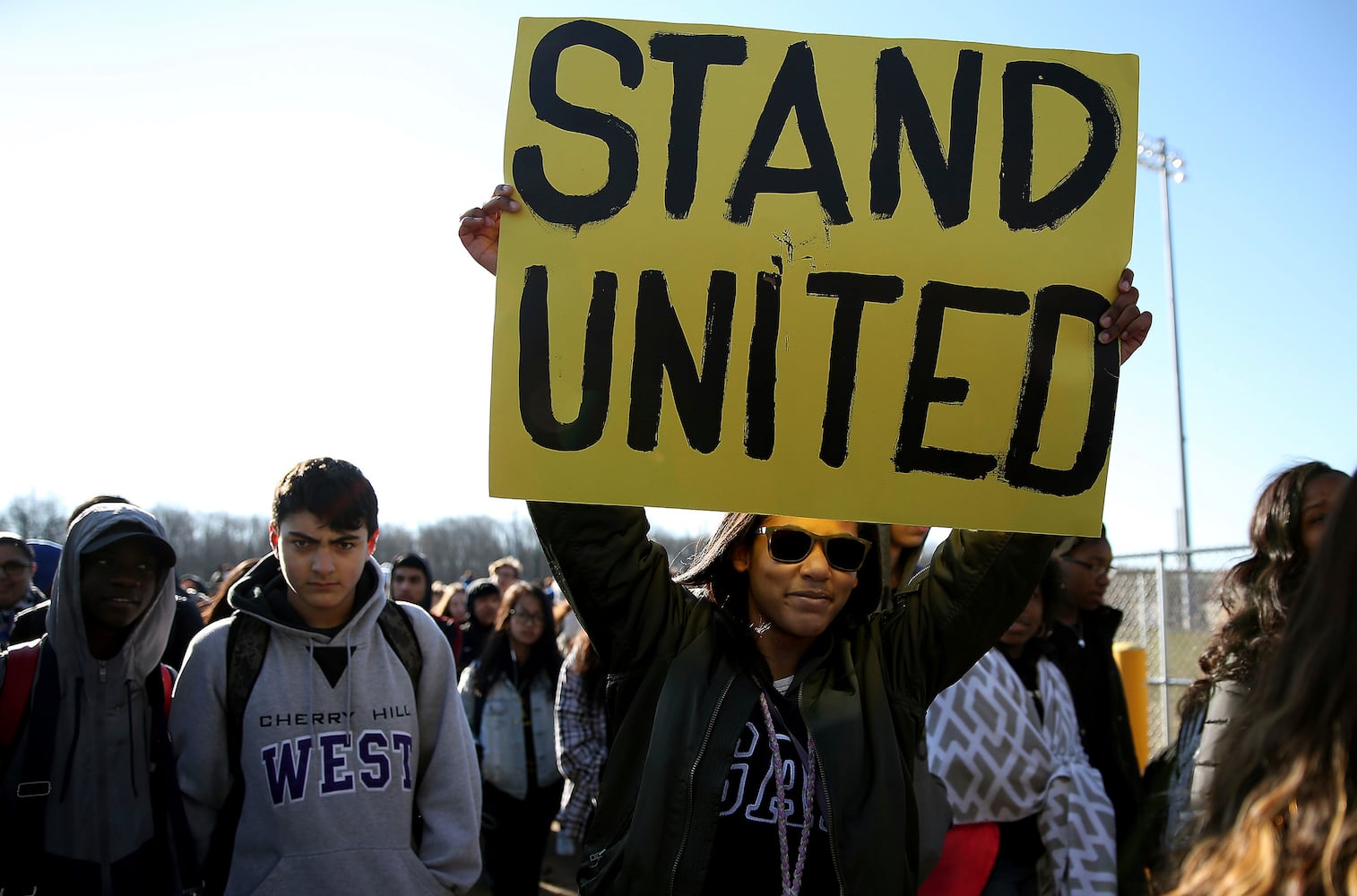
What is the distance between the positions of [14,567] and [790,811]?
5742mm

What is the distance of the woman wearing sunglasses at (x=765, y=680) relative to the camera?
6.53ft

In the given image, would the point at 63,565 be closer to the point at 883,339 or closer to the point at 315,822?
the point at 315,822

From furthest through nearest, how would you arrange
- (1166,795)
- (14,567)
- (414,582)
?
(414,582) → (14,567) → (1166,795)

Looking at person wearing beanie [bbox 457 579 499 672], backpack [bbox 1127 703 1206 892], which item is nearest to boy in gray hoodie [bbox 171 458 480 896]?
backpack [bbox 1127 703 1206 892]

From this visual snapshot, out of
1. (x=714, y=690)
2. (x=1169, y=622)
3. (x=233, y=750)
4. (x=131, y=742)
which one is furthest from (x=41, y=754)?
(x=1169, y=622)

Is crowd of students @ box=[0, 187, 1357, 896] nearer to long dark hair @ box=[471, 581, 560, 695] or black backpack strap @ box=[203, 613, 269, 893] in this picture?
black backpack strap @ box=[203, 613, 269, 893]

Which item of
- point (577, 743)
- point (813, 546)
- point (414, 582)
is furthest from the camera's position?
point (414, 582)

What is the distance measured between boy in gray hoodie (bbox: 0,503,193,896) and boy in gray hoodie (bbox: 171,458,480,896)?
21 centimetres

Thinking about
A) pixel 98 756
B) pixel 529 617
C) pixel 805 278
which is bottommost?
pixel 98 756

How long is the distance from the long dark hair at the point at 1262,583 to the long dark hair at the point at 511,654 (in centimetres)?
418

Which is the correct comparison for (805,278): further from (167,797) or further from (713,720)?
(167,797)

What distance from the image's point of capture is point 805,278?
2.28m

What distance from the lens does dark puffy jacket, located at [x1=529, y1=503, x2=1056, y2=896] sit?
6.48 feet

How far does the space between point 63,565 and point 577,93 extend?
2.11 m
